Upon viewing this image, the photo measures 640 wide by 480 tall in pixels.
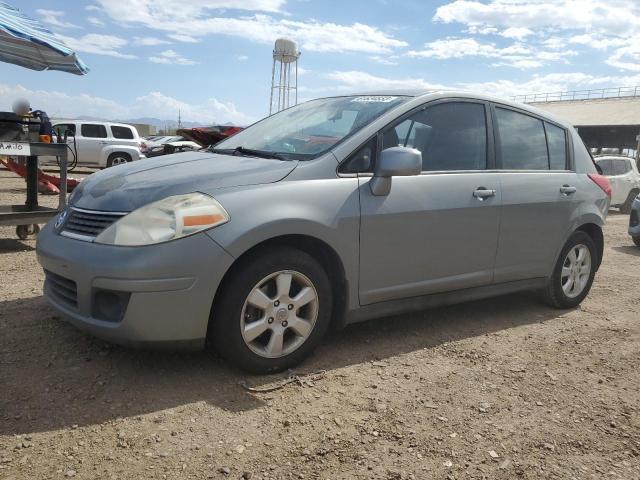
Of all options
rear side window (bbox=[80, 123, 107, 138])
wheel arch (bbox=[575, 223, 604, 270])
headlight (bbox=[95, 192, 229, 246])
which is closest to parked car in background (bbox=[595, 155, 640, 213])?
wheel arch (bbox=[575, 223, 604, 270])

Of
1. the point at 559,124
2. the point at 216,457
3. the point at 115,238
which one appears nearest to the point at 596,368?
the point at 559,124

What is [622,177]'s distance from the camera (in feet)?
46.4

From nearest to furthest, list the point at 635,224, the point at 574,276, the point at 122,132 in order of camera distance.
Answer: the point at 574,276 < the point at 635,224 < the point at 122,132

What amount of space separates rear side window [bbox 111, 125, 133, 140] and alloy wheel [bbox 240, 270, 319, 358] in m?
17.3

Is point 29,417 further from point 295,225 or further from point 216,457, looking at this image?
point 295,225

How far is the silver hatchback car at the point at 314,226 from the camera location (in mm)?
2768

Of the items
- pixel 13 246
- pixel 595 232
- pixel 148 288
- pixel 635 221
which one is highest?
pixel 595 232

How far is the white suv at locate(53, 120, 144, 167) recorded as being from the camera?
18.0 m

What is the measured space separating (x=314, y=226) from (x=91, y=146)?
17.0 meters

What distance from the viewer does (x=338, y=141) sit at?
342 cm

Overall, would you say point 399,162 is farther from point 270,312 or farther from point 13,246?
point 13,246

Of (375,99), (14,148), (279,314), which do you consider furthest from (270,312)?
(14,148)

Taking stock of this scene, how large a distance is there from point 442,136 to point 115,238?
7.50 ft

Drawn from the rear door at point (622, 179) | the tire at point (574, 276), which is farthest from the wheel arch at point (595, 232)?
the rear door at point (622, 179)
